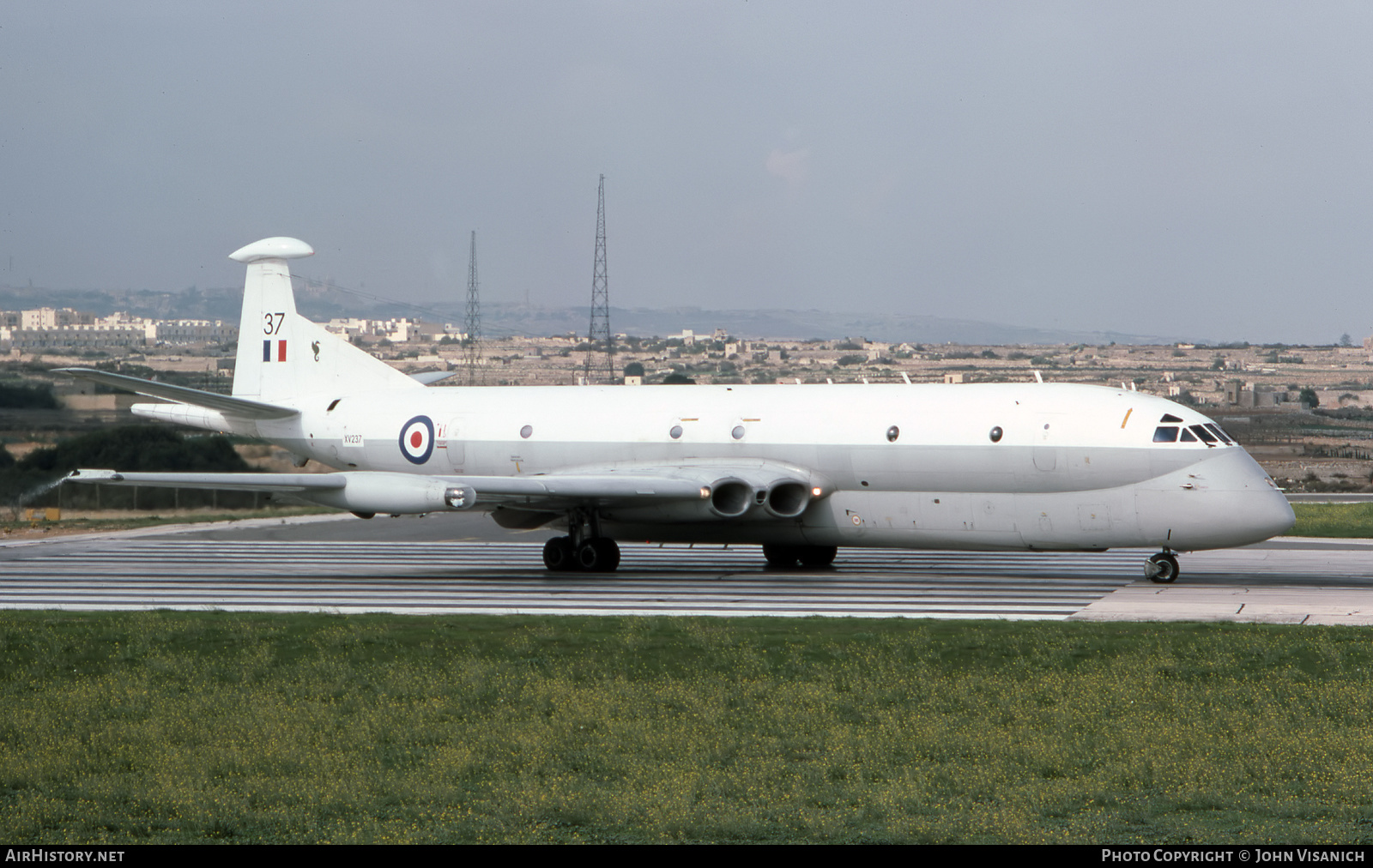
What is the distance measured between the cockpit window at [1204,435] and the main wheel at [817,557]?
652 centimetres

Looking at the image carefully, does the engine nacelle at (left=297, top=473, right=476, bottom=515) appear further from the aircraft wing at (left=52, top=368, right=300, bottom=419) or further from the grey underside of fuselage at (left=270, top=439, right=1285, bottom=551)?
the aircraft wing at (left=52, top=368, right=300, bottom=419)

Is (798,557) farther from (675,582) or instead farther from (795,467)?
(675,582)

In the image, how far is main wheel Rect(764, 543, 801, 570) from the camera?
24.3 m

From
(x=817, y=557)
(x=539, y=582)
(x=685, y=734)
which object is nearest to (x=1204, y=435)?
(x=817, y=557)

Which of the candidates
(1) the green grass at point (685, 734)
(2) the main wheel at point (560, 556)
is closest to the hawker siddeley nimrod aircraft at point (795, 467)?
(2) the main wheel at point (560, 556)

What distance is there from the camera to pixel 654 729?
10062 mm

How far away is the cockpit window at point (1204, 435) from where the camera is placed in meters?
20.3

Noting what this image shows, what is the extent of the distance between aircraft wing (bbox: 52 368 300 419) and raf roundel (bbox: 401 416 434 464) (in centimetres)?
269

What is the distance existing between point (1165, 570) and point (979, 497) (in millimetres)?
2919

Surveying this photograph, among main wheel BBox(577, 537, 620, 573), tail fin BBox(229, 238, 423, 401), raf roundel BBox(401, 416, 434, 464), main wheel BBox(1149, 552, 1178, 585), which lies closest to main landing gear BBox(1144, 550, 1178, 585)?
main wheel BBox(1149, 552, 1178, 585)

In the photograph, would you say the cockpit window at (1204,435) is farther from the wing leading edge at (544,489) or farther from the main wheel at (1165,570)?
the wing leading edge at (544,489)

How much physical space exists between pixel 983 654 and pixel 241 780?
23.2 feet

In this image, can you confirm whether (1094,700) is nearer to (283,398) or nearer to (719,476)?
(719,476)

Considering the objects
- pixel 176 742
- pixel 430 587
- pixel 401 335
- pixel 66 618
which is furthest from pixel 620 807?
pixel 401 335
